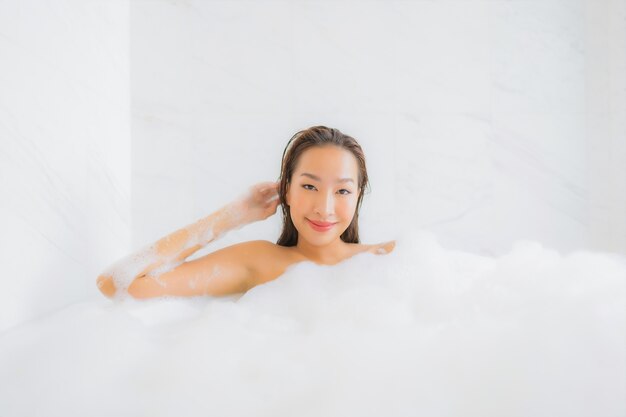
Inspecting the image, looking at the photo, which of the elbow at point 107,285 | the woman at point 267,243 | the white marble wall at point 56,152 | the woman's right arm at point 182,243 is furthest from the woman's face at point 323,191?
the white marble wall at point 56,152

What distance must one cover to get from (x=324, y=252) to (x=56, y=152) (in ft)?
2.36

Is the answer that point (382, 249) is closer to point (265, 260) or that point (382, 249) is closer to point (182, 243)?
point (265, 260)

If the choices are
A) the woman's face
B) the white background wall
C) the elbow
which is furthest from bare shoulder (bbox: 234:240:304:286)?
the white background wall

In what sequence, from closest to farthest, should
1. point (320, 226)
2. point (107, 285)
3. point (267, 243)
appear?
point (107, 285) < point (320, 226) < point (267, 243)

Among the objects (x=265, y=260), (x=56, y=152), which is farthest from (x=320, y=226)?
(x=56, y=152)

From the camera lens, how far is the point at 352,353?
99 centimetres

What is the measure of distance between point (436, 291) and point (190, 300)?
0.60m

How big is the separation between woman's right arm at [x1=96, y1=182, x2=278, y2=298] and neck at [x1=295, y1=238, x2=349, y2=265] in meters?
0.13

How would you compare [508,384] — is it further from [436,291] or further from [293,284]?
[293,284]

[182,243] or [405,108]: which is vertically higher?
[405,108]

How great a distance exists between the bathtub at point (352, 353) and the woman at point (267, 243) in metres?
0.06

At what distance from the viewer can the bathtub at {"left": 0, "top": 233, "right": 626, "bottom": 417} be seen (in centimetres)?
85

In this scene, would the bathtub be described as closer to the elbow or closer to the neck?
the elbow

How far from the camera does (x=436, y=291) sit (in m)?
1.33
